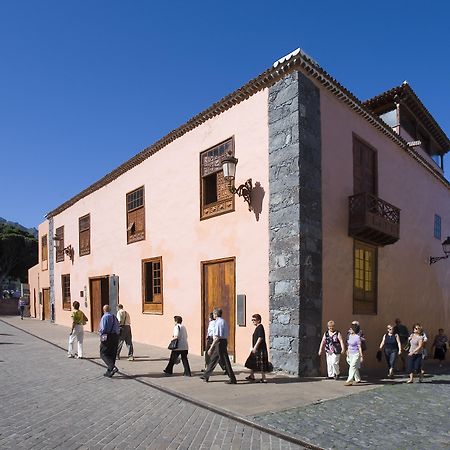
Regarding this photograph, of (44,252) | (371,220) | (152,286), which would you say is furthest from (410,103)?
(44,252)

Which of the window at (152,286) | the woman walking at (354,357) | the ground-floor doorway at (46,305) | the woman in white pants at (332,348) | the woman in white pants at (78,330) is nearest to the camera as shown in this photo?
the woman walking at (354,357)

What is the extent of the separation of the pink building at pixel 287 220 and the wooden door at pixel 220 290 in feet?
0.13

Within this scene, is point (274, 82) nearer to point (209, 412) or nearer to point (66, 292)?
point (209, 412)

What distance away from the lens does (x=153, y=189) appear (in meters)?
14.6

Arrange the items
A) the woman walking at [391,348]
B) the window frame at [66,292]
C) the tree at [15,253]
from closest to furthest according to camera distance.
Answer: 1. the woman walking at [391,348]
2. the window frame at [66,292]
3. the tree at [15,253]

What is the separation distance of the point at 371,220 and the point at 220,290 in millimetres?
4196

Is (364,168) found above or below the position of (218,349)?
above

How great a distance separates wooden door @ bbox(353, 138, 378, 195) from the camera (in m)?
11.6

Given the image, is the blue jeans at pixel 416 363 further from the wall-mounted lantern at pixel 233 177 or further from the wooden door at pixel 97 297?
the wooden door at pixel 97 297

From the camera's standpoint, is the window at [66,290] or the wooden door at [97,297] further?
the window at [66,290]

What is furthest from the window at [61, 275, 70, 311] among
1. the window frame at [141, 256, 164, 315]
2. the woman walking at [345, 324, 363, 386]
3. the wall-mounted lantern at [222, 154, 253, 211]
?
the woman walking at [345, 324, 363, 386]

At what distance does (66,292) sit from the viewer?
2309 centimetres

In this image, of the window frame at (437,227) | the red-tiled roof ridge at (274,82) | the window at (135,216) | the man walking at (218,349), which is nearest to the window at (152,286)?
the window at (135,216)

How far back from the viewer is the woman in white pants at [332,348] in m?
8.89
